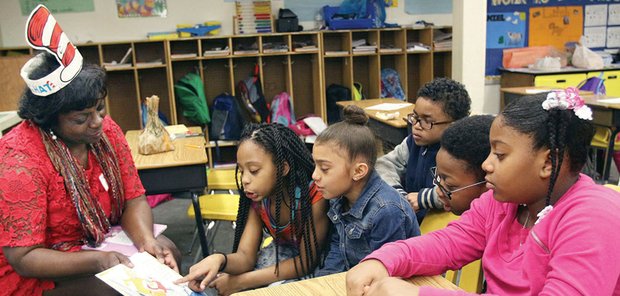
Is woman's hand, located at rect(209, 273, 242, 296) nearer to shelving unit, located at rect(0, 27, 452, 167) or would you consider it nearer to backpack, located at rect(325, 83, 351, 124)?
shelving unit, located at rect(0, 27, 452, 167)

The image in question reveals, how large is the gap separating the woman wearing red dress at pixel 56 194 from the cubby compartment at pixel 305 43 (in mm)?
3964

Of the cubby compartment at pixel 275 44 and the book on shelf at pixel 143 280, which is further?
the cubby compartment at pixel 275 44

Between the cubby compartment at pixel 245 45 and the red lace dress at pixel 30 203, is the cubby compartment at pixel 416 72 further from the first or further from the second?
the red lace dress at pixel 30 203

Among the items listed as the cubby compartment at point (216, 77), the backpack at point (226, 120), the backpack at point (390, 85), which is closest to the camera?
the backpack at point (226, 120)

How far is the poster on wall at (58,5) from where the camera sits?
212 inches

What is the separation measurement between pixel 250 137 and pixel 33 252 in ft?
2.65

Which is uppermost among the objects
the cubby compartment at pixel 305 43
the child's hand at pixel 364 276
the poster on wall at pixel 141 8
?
the poster on wall at pixel 141 8

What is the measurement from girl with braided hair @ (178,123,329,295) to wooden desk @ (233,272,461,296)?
490 mm

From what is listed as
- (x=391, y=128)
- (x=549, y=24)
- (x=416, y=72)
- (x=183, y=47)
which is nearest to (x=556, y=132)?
(x=391, y=128)

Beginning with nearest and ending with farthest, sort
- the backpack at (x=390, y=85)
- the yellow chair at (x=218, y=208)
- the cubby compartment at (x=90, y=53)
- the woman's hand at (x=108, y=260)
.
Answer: the woman's hand at (x=108, y=260) → the yellow chair at (x=218, y=208) → the cubby compartment at (x=90, y=53) → the backpack at (x=390, y=85)

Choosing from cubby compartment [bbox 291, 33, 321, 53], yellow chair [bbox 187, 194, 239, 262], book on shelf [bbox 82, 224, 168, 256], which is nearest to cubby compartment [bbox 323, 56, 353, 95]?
cubby compartment [bbox 291, 33, 321, 53]

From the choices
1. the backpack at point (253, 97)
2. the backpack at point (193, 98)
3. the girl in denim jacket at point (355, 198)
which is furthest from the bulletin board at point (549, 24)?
the girl in denim jacket at point (355, 198)

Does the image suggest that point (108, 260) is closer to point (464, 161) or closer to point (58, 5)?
point (464, 161)

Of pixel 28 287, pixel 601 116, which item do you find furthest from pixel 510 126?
pixel 601 116
